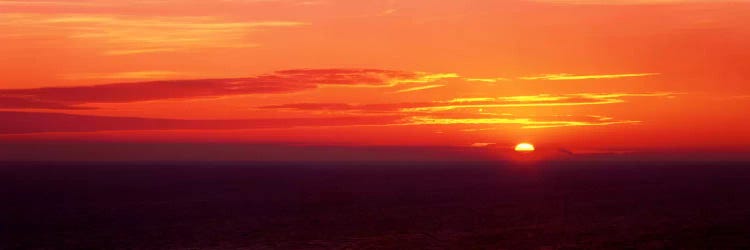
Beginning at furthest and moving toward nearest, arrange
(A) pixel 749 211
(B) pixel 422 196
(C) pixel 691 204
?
(B) pixel 422 196 < (C) pixel 691 204 < (A) pixel 749 211

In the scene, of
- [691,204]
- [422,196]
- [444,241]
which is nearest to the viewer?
[444,241]

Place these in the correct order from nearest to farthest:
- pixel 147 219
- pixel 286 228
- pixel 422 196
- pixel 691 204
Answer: pixel 286 228 → pixel 147 219 → pixel 691 204 → pixel 422 196

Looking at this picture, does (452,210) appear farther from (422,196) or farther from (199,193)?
(199,193)

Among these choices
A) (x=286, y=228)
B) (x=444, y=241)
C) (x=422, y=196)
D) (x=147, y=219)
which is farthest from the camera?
(x=422, y=196)

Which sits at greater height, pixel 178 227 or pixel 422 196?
pixel 422 196

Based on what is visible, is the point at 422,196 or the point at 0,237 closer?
the point at 0,237

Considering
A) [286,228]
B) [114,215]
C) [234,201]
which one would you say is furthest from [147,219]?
[234,201]

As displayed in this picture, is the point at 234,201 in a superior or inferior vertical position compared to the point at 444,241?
superior

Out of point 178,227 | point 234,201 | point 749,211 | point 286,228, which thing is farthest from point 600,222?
point 234,201

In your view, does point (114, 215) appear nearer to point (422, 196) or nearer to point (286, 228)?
point (286, 228)
